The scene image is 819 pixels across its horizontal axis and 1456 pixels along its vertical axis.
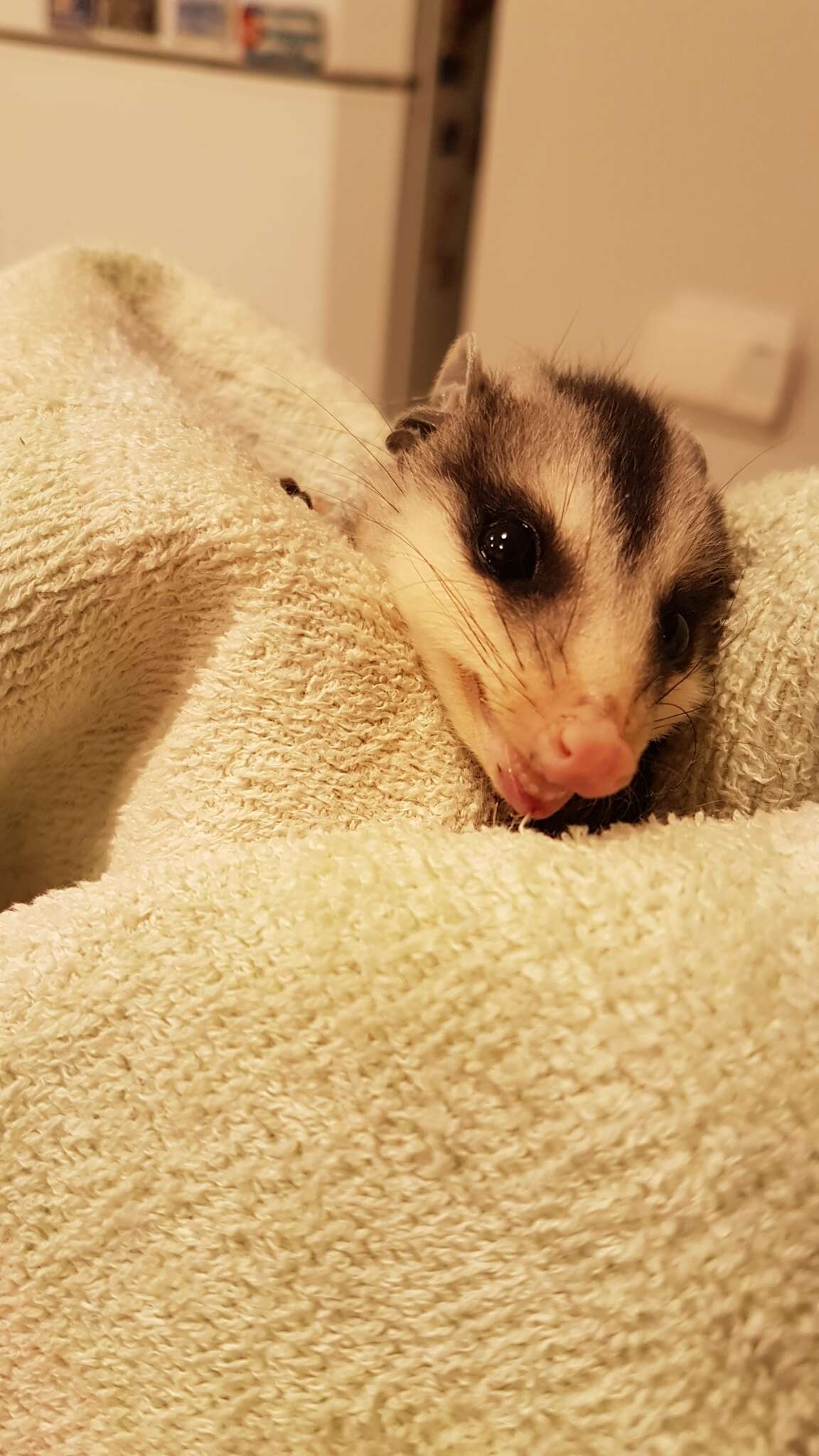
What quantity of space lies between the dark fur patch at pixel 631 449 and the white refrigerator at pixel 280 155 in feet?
2.80

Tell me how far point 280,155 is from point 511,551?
4.37 ft

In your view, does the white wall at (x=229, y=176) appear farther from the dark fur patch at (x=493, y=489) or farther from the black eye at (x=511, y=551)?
the black eye at (x=511, y=551)

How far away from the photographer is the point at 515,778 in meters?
0.65

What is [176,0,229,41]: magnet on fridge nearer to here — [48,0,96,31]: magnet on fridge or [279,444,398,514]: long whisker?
[48,0,96,31]: magnet on fridge

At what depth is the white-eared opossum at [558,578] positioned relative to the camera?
661mm

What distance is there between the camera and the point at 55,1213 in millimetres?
521

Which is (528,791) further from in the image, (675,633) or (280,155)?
(280,155)

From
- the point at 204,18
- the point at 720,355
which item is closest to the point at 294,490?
the point at 720,355

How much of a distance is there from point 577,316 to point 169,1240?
5.47 feet

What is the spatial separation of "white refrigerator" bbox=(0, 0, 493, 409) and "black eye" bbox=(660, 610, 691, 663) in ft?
3.37

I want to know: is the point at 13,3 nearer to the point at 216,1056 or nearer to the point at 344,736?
the point at 344,736

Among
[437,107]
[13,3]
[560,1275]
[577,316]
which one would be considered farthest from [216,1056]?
[13,3]

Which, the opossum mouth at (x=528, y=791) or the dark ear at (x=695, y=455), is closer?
the opossum mouth at (x=528, y=791)

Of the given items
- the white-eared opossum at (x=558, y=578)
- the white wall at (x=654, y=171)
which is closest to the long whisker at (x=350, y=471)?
the white-eared opossum at (x=558, y=578)
